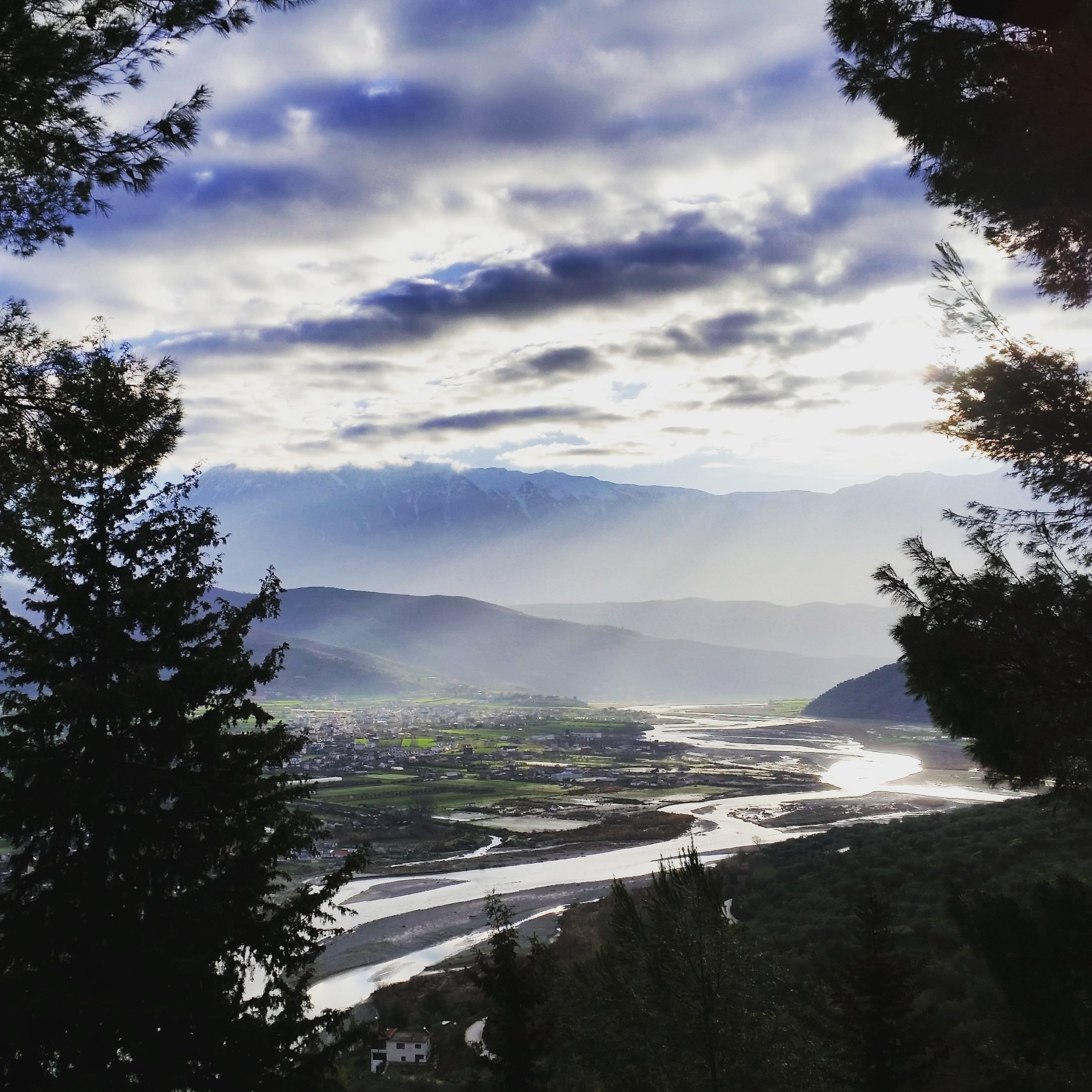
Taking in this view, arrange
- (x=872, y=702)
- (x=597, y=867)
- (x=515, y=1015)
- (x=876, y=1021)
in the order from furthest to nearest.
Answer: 1. (x=872, y=702)
2. (x=597, y=867)
3. (x=515, y=1015)
4. (x=876, y=1021)

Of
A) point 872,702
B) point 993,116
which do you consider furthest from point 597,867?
point 872,702

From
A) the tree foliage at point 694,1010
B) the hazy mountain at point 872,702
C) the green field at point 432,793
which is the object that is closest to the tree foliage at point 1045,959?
the tree foliage at point 694,1010

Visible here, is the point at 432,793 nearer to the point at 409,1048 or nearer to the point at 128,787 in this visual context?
the point at 409,1048

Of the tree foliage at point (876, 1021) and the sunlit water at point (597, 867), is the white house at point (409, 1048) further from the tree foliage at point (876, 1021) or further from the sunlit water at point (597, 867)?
the tree foliage at point (876, 1021)

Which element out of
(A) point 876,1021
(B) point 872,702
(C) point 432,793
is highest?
(A) point 876,1021

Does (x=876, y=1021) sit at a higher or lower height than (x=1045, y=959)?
lower

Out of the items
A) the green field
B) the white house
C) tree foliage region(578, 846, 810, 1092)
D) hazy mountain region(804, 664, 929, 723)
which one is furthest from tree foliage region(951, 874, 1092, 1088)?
hazy mountain region(804, 664, 929, 723)

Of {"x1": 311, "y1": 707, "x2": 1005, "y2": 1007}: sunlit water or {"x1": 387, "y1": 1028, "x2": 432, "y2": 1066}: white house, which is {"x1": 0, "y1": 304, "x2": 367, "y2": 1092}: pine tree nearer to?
{"x1": 311, "y1": 707, "x2": 1005, "y2": 1007}: sunlit water

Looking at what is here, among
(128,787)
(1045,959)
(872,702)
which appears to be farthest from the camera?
(872,702)

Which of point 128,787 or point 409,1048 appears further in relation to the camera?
point 409,1048
